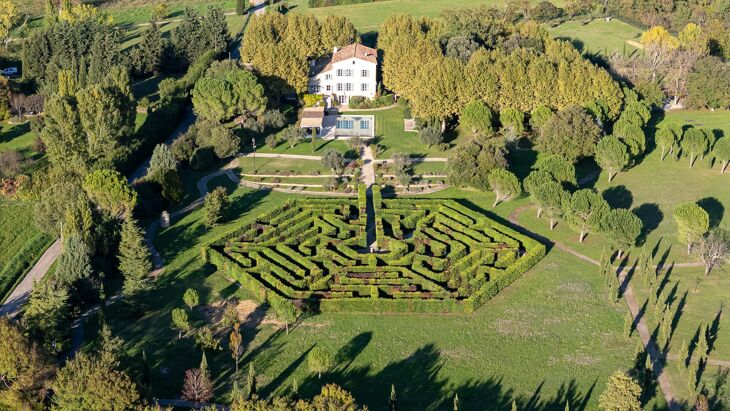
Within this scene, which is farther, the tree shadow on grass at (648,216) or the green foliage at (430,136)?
the green foliage at (430,136)

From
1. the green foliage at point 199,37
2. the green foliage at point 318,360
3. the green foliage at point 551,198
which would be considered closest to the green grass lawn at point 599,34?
the green foliage at point 199,37

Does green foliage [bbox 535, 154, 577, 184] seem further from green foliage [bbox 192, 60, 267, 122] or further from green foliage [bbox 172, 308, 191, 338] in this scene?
green foliage [bbox 172, 308, 191, 338]

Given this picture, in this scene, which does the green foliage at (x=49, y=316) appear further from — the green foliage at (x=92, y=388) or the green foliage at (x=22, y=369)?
the green foliage at (x=92, y=388)

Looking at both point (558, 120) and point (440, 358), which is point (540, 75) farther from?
point (440, 358)

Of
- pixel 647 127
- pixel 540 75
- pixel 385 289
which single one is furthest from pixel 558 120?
pixel 385 289

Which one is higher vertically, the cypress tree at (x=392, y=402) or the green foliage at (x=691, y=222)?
the green foliage at (x=691, y=222)

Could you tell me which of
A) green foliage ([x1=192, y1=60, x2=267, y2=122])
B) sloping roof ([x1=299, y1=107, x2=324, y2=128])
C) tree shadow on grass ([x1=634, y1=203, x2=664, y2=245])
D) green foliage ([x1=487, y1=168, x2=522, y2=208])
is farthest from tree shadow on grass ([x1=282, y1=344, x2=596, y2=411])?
green foliage ([x1=192, y1=60, x2=267, y2=122])

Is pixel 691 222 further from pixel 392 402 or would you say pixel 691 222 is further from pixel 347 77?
pixel 347 77
